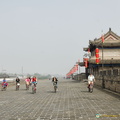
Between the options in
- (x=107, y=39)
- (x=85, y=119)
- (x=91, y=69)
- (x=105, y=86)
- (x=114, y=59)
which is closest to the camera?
(x=85, y=119)

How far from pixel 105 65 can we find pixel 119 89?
25.1 meters

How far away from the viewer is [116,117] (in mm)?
7059

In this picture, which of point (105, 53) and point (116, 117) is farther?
point (105, 53)

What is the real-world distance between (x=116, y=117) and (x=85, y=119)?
42.3 inches

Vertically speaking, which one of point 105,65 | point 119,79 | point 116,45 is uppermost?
point 116,45

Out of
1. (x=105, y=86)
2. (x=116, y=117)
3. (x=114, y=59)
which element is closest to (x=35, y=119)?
(x=116, y=117)

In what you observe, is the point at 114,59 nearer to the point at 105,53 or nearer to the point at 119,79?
the point at 105,53

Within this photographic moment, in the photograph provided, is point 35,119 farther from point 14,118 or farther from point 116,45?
point 116,45

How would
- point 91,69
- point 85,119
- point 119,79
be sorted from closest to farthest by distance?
point 85,119
point 119,79
point 91,69

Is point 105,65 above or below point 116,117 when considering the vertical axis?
above

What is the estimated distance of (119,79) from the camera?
15.6 meters

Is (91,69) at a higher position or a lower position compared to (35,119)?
higher

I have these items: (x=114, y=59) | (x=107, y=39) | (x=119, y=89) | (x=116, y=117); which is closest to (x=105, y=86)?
(x=119, y=89)

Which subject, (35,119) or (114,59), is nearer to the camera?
(35,119)
